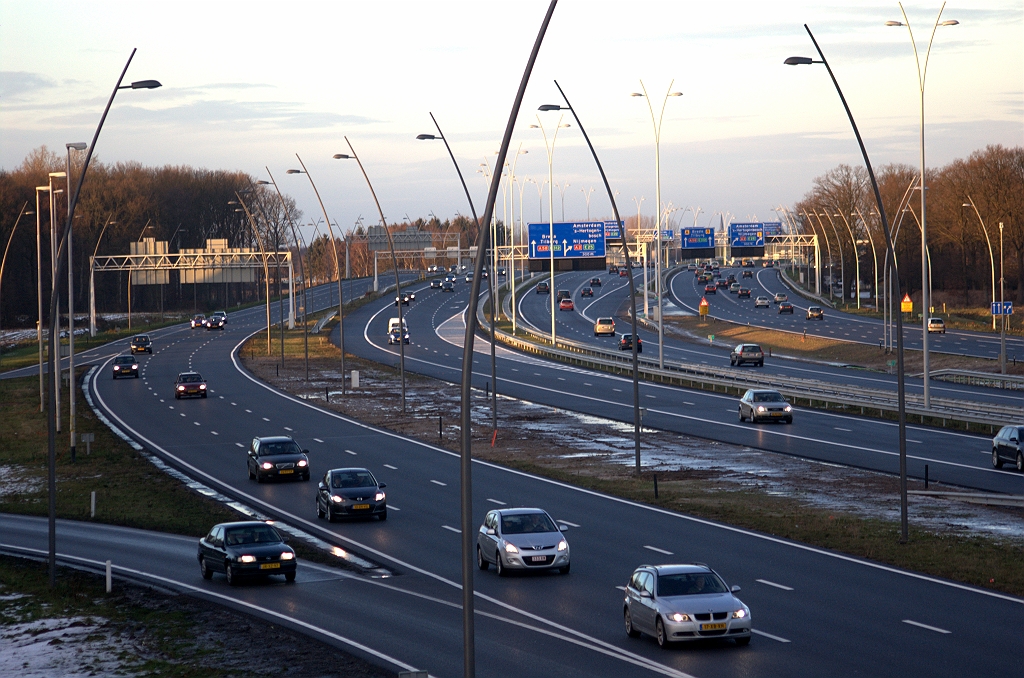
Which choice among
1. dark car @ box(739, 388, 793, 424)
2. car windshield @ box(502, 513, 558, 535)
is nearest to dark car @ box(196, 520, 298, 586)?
car windshield @ box(502, 513, 558, 535)

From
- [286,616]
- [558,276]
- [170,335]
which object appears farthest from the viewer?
[558,276]

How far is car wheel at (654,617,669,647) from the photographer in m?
18.0

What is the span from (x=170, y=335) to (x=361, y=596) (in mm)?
100195

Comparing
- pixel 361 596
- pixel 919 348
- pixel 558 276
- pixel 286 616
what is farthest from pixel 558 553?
pixel 558 276

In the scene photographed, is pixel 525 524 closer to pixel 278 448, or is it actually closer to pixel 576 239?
pixel 278 448

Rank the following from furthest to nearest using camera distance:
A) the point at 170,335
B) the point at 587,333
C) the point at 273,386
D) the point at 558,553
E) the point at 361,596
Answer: the point at 170,335, the point at 587,333, the point at 273,386, the point at 558,553, the point at 361,596

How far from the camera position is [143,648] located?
64.1 ft

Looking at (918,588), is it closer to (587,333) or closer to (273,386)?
(273,386)

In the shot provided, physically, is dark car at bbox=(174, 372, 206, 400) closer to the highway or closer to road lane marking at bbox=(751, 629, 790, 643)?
the highway

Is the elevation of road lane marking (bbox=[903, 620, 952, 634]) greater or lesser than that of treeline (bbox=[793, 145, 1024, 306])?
lesser

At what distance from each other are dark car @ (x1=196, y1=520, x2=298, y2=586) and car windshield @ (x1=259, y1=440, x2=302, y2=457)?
15.6 m

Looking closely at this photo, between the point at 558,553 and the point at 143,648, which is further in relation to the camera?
the point at 558,553

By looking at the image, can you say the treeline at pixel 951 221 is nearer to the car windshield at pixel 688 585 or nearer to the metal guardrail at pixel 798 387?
the metal guardrail at pixel 798 387

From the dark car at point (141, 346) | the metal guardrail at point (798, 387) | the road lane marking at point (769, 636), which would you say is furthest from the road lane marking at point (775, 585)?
the dark car at point (141, 346)
